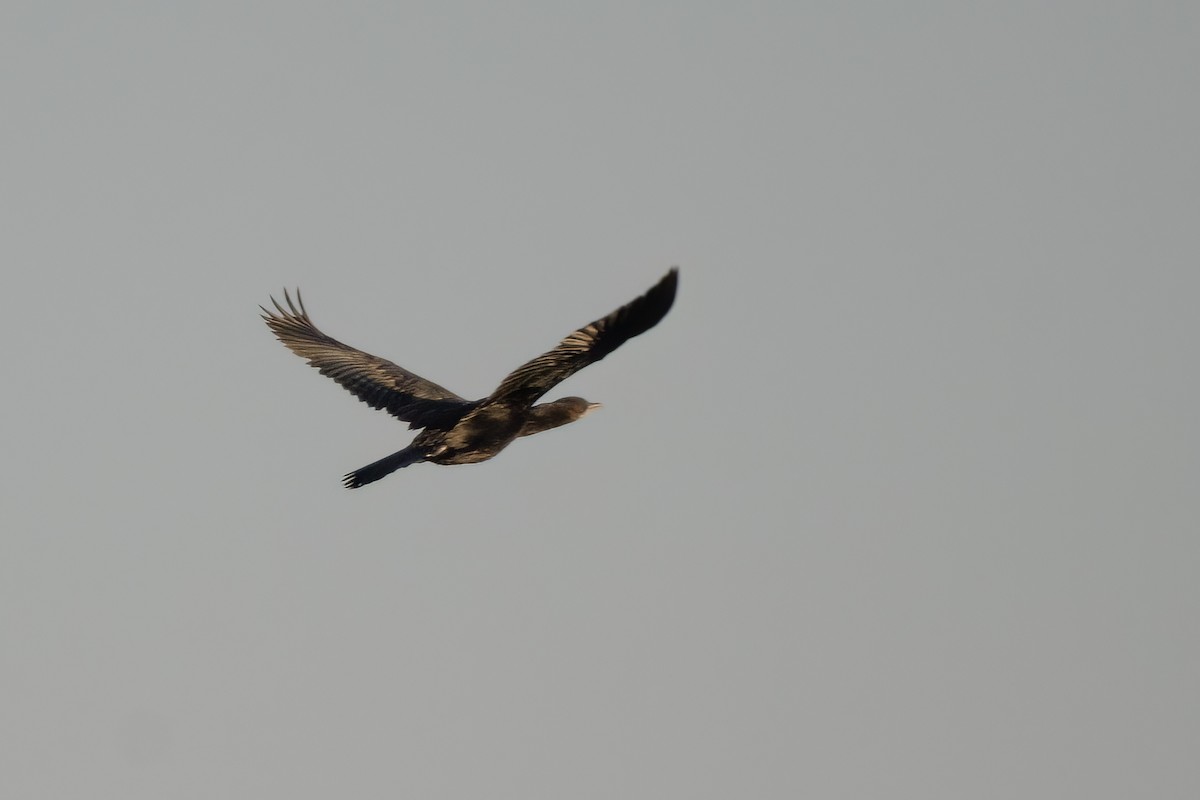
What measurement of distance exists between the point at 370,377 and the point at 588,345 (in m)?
5.66

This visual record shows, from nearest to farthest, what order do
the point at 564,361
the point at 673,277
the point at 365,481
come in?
the point at 673,277 → the point at 564,361 → the point at 365,481

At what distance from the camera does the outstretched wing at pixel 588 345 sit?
44.9 feet

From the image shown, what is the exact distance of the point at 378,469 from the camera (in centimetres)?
1683

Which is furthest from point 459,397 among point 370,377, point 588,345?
point 588,345

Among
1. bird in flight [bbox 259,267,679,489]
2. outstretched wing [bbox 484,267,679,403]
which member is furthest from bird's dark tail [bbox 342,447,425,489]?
outstretched wing [bbox 484,267,679,403]

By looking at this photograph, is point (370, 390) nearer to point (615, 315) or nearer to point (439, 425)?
point (439, 425)

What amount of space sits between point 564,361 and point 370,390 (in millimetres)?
Answer: 4933

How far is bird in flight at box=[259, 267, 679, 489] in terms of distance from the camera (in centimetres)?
1431

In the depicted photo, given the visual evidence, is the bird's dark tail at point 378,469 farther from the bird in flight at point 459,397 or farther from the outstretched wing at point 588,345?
the outstretched wing at point 588,345

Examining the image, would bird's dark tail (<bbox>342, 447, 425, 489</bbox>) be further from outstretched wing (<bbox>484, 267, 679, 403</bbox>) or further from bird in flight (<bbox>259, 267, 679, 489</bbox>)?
outstretched wing (<bbox>484, 267, 679, 403</bbox>)

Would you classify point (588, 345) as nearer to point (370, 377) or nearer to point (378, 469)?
point (378, 469)

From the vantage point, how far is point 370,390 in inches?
774

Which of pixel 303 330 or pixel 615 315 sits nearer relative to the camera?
pixel 615 315

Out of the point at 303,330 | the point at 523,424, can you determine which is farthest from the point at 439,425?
the point at 303,330
